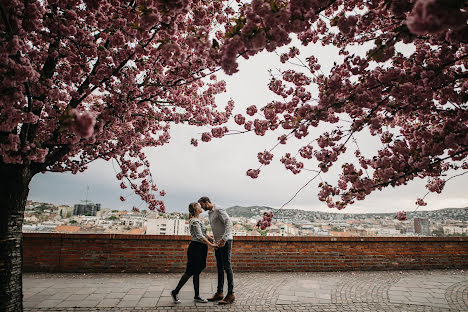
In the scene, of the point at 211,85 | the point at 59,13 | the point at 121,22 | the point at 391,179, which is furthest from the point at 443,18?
the point at 211,85

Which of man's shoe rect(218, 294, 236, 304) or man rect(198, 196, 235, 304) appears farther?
man rect(198, 196, 235, 304)

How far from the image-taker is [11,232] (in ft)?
9.79

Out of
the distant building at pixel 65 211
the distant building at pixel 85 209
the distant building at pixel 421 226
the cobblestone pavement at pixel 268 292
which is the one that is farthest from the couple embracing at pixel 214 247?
the distant building at pixel 421 226

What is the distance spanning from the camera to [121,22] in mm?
3027

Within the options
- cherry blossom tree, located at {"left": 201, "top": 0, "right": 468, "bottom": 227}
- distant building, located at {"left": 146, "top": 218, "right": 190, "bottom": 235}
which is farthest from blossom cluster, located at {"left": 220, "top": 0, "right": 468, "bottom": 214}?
distant building, located at {"left": 146, "top": 218, "right": 190, "bottom": 235}

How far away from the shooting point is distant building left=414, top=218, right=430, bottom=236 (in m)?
6.62

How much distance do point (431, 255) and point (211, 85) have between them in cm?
701

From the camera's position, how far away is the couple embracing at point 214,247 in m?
3.71

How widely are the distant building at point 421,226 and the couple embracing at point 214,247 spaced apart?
19.3ft

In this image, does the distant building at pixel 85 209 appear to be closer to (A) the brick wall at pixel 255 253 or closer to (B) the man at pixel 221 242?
(A) the brick wall at pixel 255 253

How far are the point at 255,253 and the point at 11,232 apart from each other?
4413mm

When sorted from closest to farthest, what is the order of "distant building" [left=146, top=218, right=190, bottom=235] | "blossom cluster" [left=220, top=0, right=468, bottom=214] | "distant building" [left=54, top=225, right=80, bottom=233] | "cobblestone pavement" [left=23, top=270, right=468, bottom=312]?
"blossom cluster" [left=220, top=0, right=468, bottom=214] → "cobblestone pavement" [left=23, top=270, right=468, bottom=312] → "distant building" [left=54, top=225, right=80, bottom=233] → "distant building" [left=146, top=218, right=190, bottom=235]

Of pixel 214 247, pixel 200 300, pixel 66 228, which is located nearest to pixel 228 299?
pixel 200 300

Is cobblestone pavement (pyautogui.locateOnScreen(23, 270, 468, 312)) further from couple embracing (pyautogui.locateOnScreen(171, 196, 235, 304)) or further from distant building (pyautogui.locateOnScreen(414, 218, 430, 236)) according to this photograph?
distant building (pyautogui.locateOnScreen(414, 218, 430, 236))
